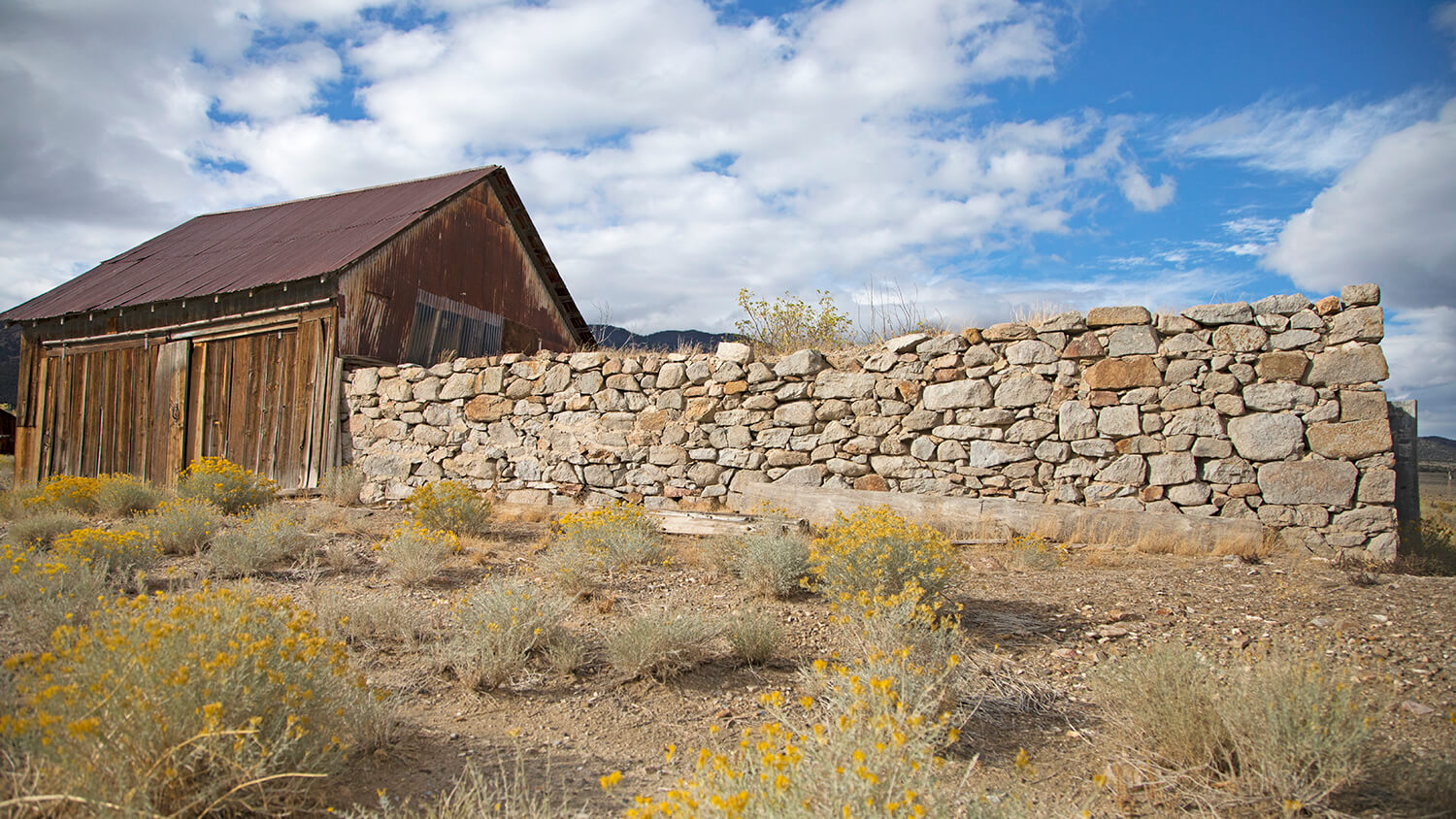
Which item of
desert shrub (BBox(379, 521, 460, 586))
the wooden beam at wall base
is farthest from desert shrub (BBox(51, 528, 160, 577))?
the wooden beam at wall base

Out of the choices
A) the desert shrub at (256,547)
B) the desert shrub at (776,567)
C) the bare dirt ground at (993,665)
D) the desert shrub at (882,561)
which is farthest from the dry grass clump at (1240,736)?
the desert shrub at (256,547)

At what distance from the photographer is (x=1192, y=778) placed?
2949 mm

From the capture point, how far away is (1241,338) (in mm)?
6730

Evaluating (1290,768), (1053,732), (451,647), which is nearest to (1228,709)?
(1290,768)

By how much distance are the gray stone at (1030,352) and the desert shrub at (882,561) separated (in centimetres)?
295

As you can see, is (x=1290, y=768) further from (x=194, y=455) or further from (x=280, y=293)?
(x=194, y=455)

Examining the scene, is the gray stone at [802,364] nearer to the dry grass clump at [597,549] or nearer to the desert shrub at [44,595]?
the dry grass clump at [597,549]

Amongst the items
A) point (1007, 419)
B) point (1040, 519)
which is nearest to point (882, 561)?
point (1040, 519)

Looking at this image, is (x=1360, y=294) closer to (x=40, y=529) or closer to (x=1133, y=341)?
(x=1133, y=341)

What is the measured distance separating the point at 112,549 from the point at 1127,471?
8335 mm

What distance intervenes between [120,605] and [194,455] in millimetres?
9678

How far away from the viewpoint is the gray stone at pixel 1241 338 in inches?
263

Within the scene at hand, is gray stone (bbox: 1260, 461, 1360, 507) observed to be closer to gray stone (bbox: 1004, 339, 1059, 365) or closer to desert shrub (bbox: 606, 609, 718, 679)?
gray stone (bbox: 1004, 339, 1059, 365)

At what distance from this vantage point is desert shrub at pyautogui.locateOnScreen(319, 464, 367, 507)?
970 cm
